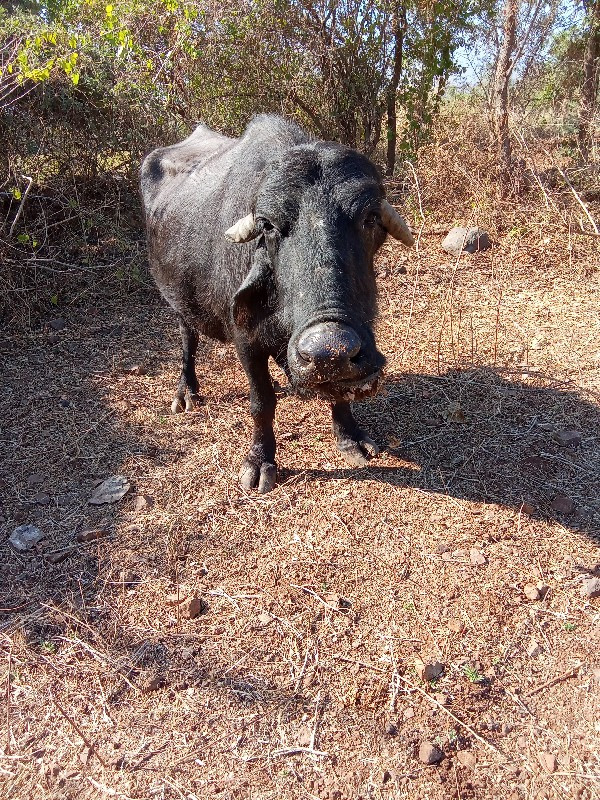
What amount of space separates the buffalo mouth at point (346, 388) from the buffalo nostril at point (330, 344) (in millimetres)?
145

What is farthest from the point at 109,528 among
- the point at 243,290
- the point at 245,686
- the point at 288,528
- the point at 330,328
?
the point at 330,328

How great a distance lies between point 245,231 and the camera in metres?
3.14

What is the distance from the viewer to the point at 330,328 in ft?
8.51

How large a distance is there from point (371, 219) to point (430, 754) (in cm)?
246

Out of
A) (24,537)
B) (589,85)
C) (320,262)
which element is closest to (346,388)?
(320,262)

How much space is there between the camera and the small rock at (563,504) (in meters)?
3.39

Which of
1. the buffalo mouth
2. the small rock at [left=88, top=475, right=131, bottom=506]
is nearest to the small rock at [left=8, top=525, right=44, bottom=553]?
the small rock at [left=88, top=475, right=131, bottom=506]

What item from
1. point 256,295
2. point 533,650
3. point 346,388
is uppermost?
point 256,295

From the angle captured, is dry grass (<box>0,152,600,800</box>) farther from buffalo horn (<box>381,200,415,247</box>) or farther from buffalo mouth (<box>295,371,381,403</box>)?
buffalo horn (<box>381,200,415,247</box>)

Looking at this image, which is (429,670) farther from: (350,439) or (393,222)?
(393,222)

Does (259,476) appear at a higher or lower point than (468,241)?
lower

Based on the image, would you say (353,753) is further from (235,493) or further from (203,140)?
(203,140)

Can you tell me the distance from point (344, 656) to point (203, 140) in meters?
4.48

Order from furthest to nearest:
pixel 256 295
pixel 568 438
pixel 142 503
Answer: pixel 568 438 < pixel 142 503 < pixel 256 295
